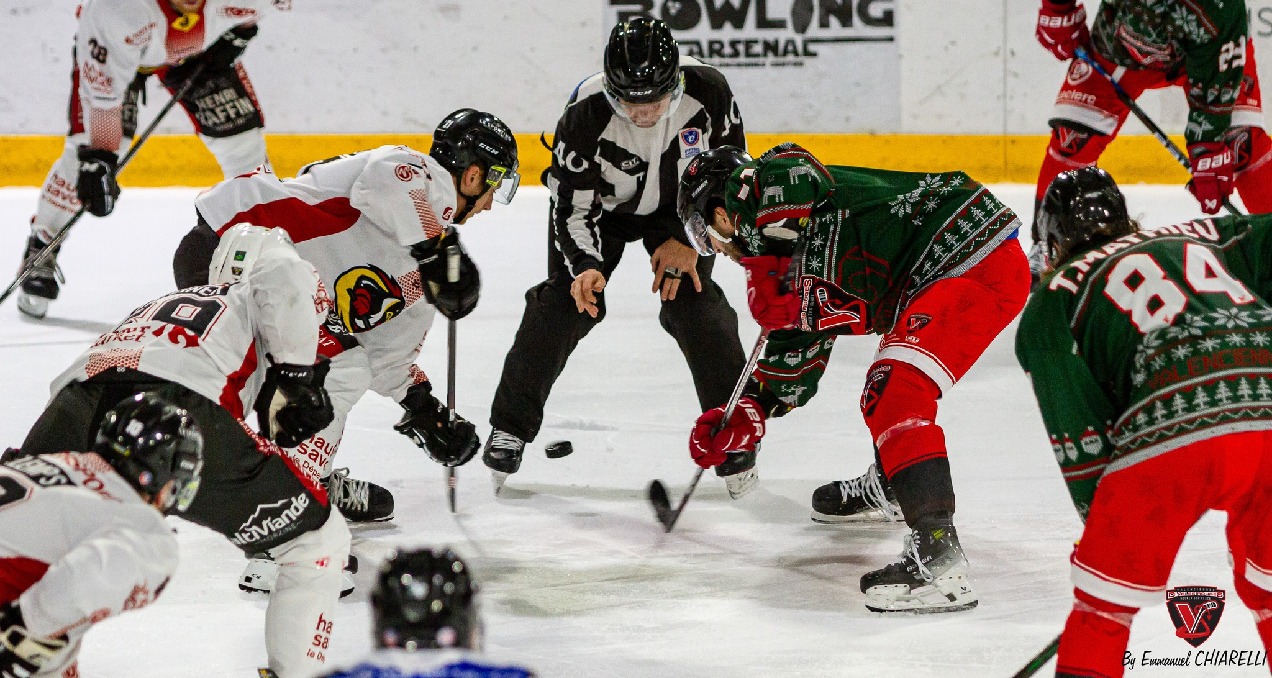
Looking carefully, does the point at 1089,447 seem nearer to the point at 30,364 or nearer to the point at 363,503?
the point at 363,503

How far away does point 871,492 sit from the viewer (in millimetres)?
3199

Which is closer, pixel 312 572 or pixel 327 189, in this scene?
pixel 312 572

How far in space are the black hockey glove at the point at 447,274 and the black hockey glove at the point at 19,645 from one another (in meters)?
1.45

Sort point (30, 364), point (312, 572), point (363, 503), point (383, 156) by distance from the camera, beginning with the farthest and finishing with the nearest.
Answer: point (30, 364) → point (363, 503) → point (383, 156) → point (312, 572)

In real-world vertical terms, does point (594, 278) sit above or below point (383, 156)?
below

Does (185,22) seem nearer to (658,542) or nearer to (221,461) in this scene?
(658,542)

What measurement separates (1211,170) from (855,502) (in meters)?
2.12

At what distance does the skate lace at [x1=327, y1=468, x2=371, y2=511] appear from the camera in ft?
10.4

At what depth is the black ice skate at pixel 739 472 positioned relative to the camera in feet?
10.9

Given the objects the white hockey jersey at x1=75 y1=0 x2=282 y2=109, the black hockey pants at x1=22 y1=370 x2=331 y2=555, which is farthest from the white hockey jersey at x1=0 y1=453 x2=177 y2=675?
the white hockey jersey at x1=75 y1=0 x2=282 y2=109

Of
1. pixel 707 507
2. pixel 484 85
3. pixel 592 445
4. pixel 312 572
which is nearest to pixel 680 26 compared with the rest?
pixel 484 85

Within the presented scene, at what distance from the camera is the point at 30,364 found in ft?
14.4

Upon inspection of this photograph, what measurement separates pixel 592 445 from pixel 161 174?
3.80 metres

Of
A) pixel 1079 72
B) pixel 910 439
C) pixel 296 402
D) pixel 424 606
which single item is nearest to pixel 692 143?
pixel 910 439
